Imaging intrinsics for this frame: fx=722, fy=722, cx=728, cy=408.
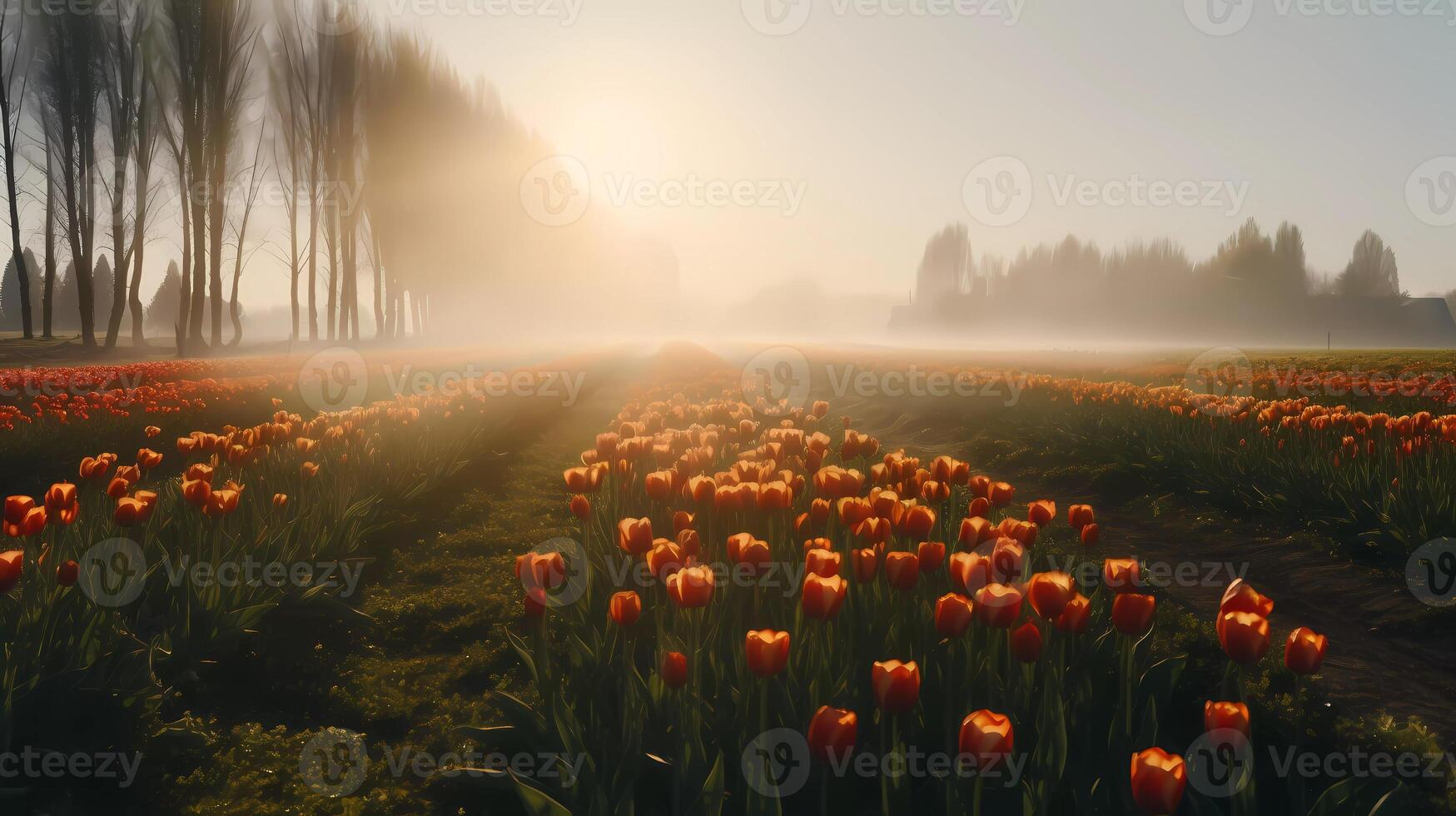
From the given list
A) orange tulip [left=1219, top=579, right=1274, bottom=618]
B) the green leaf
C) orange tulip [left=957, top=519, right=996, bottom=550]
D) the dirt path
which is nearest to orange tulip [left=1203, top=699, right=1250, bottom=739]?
orange tulip [left=1219, top=579, right=1274, bottom=618]

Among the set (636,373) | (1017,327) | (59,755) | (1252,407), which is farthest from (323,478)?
(1017,327)

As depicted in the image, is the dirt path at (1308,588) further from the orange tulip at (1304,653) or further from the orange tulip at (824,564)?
the orange tulip at (824,564)

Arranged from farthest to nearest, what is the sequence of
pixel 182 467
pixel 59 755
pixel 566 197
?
pixel 566 197
pixel 182 467
pixel 59 755

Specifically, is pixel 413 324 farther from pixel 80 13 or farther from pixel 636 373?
pixel 636 373

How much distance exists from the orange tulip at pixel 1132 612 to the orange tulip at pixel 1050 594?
15cm

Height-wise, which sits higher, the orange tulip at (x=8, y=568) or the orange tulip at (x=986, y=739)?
the orange tulip at (x=8, y=568)

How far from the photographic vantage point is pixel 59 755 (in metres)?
2.34

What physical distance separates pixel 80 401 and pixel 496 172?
118ft

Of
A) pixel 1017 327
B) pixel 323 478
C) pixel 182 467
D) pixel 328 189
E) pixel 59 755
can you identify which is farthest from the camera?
pixel 1017 327

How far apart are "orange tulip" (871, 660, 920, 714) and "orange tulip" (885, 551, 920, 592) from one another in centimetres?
70

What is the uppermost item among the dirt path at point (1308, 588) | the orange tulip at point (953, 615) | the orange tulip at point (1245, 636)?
the orange tulip at point (1245, 636)

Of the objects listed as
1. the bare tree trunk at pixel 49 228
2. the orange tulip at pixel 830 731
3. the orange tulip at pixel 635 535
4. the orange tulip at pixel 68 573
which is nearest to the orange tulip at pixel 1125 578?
the orange tulip at pixel 830 731

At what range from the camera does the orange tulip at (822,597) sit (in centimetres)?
236

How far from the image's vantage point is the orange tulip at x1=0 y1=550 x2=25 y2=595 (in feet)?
8.50
